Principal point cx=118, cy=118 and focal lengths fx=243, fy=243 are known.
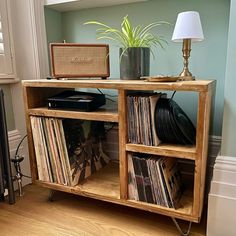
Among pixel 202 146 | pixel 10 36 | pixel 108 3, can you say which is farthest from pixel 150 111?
pixel 10 36

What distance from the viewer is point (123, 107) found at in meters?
1.06

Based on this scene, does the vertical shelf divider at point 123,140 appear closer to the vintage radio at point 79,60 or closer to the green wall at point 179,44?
the vintage radio at point 79,60

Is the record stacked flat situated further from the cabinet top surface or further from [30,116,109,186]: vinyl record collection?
[30,116,109,186]: vinyl record collection

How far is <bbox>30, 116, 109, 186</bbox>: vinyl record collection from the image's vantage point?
123 cm

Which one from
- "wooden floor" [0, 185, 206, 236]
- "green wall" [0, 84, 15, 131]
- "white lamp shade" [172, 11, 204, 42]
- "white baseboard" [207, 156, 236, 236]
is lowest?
"wooden floor" [0, 185, 206, 236]

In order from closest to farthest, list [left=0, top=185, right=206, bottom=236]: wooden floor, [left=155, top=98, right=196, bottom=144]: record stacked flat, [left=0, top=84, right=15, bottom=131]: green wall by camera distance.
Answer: [left=155, top=98, right=196, bottom=144]: record stacked flat, [left=0, top=185, right=206, bottom=236]: wooden floor, [left=0, top=84, right=15, bottom=131]: green wall

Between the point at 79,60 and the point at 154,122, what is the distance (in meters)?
0.52

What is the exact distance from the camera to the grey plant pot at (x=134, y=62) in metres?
1.16

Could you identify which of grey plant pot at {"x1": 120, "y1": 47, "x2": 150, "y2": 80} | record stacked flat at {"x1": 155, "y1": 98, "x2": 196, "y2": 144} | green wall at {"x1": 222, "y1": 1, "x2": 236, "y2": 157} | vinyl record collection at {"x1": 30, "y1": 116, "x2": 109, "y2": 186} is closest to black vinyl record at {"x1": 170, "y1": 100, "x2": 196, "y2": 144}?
record stacked flat at {"x1": 155, "y1": 98, "x2": 196, "y2": 144}

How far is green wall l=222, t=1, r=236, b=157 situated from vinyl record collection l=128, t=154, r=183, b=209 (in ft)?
0.87

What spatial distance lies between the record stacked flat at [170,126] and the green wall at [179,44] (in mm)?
362

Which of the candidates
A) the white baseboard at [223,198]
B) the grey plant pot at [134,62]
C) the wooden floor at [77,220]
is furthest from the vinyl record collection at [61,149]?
the white baseboard at [223,198]

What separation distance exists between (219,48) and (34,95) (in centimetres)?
101

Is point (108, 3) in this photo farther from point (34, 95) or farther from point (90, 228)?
point (90, 228)
